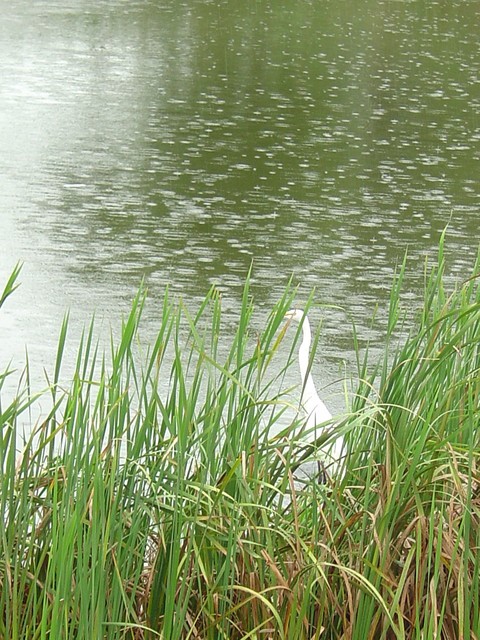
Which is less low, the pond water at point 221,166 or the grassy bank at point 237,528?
the grassy bank at point 237,528

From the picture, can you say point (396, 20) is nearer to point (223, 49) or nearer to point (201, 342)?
point (223, 49)

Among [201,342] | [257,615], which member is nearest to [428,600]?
[257,615]

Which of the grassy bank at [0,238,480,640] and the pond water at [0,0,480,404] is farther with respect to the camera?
the pond water at [0,0,480,404]

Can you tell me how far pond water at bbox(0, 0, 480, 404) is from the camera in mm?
5973

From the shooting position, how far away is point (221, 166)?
845 centimetres

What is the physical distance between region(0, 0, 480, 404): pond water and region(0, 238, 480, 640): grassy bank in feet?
2.07

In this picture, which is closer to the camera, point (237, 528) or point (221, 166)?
point (237, 528)

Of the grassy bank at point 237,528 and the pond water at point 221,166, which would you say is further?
the pond water at point 221,166

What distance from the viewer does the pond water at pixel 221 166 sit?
5.97m

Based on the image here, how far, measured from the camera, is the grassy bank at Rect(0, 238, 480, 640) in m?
1.78

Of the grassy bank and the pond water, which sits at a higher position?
the grassy bank

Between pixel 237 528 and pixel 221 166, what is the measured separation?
22.1 ft

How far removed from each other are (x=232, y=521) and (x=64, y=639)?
29cm

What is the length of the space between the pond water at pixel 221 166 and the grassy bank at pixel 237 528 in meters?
0.63
